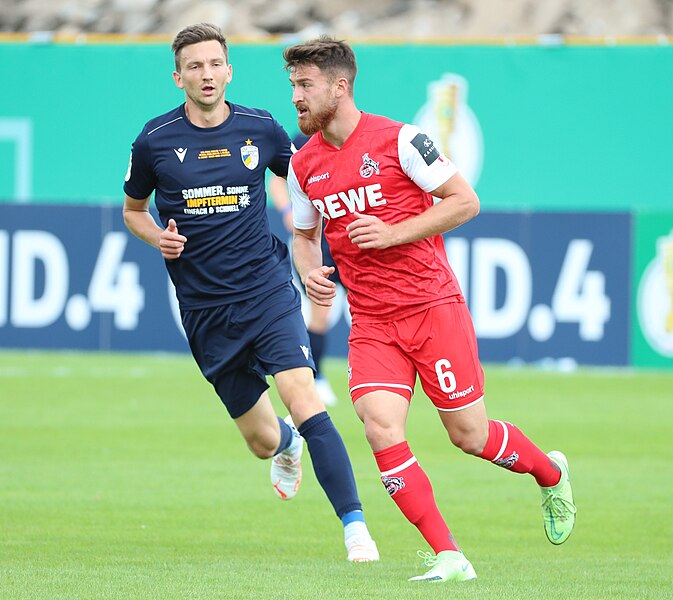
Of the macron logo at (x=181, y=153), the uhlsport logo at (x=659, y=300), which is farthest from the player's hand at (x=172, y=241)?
the uhlsport logo at (x=659, y=300)

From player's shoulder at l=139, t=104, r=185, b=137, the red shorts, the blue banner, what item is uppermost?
player's shoulder at l=139, t=104, r=185, b=137

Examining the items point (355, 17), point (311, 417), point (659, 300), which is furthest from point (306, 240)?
point (355, 17)

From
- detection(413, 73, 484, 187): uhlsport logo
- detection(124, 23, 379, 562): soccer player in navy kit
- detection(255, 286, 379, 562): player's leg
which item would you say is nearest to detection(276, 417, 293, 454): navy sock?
detection(124, 23, 379, 562): soccer player in navy kit

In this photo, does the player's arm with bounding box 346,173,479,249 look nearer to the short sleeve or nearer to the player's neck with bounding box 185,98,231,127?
the short sleeve

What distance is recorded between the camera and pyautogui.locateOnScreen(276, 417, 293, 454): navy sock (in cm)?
838

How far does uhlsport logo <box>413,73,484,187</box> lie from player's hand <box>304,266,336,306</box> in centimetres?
1503

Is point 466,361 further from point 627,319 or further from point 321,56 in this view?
point 627,319

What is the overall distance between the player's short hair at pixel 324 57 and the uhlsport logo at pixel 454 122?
15.0 metres

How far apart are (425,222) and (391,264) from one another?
31 centimetres

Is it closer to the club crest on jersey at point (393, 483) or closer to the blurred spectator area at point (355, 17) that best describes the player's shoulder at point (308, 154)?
the club crest on jersey at point (393, 483)

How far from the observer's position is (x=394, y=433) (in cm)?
656

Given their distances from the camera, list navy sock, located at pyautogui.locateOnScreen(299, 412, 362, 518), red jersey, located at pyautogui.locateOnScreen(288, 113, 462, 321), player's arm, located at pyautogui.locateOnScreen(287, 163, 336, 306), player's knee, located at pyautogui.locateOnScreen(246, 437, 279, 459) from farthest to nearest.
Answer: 1. player's knee, located at pyautogui.locateOnScreen(246, 437, 279, 459)
2. navy sock, located at pyautogui.locateOnScreen(299, 412, 362, 518)
3. player's arm, located at pyautogui.locateOnScreen(287, 163, 336, 306)
4. red jersey, located at pyautogui.locateOnScreen(288, 113, 462, 321)

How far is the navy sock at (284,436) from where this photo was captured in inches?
330

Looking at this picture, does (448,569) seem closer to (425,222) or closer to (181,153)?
(425,222)
